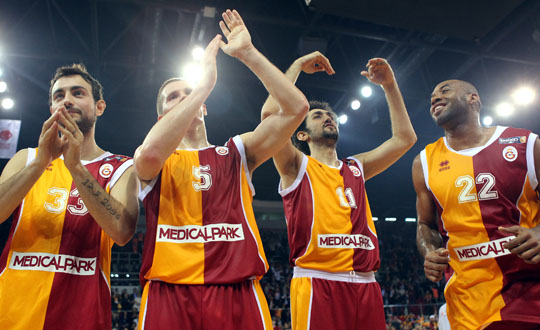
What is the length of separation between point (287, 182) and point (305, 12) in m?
5.34

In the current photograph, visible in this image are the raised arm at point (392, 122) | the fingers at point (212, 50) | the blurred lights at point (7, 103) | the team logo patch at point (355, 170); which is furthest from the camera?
the blurred lights at point (7, 103)

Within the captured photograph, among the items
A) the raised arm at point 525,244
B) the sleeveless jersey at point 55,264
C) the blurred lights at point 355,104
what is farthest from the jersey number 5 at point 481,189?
the blurred lights at point 355,104

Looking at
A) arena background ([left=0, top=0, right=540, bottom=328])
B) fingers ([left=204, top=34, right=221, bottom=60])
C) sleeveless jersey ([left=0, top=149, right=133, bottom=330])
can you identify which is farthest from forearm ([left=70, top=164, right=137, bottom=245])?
arena background ([left=0, top=0, right=540, bottom=328])

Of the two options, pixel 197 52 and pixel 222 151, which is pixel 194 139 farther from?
pixel 197 52

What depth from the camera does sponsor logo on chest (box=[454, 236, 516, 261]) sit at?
2.66 m

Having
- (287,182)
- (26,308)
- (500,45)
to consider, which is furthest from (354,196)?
(500,45)

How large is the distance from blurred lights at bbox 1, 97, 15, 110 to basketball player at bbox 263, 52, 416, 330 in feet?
30.4

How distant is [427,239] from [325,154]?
4.41ft

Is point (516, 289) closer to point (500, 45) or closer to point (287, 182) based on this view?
point (287, 182)

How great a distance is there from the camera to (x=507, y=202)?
2.77 meters

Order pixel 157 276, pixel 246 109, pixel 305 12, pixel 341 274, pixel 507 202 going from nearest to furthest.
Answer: pixel 157 276 < pixel 507 202 < pixel 341 274 < pixel 305 12 < pixel 246 109

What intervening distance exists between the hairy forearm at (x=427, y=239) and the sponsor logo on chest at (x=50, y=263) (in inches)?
85.7

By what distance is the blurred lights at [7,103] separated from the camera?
405 inches

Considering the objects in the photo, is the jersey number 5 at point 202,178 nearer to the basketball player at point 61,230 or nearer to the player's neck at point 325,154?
the basketball player at point 61,230
